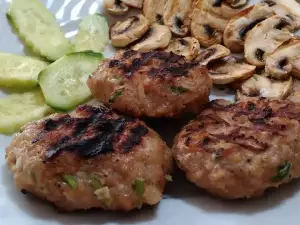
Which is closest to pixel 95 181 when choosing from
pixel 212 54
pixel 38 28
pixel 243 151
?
pixel 243 151

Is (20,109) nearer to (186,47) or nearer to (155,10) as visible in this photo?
(186,47)

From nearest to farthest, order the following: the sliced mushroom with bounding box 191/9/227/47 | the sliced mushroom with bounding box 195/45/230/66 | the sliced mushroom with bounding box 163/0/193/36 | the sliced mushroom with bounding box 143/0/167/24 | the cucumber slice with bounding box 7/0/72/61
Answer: the sliced mushroom with bounding box 195/45/230/66
the cucumber slice with bounding box 7/0/72/61
the sliced mushroom with bounding box 191/9/227/47
the sliced mushroom with bounding box 163/0/193/36
the sliced mushroom with bounding box 143/0/167/24

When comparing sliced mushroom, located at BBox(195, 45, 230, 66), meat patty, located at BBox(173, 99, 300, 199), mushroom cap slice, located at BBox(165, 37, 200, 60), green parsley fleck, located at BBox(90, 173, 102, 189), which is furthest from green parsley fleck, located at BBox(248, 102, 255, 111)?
green parsley fleck, located at BBox(90, 173, 102, 189)

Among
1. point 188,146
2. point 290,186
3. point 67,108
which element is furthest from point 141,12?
point 290,186

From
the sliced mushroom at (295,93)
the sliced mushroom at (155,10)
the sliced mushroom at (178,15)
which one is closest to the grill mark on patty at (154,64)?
the sliced mushroom at (295,93)

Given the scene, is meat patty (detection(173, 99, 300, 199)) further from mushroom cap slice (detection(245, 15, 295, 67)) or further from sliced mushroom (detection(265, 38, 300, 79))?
mushroom cap slice (detection(245, 15, 295, 67))

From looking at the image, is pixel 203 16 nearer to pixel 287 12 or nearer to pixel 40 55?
pixel 287 12
